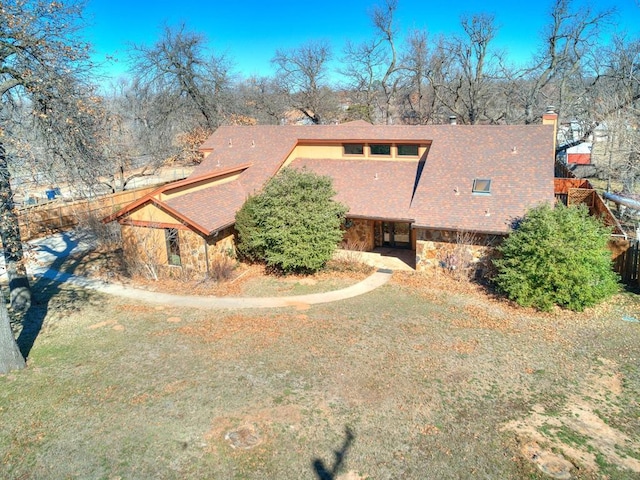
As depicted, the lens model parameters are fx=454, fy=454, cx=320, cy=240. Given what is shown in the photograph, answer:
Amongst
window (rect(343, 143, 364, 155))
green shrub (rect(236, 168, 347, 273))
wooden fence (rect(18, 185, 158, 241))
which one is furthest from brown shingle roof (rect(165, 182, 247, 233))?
wooden fence (rect(18, 185, 158, 241))

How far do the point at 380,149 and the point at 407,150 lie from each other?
1.38m

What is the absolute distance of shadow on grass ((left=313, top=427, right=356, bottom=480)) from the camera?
26.1 feet

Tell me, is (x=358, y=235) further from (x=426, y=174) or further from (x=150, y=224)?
(x=150, y=224)

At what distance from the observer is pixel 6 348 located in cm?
1135

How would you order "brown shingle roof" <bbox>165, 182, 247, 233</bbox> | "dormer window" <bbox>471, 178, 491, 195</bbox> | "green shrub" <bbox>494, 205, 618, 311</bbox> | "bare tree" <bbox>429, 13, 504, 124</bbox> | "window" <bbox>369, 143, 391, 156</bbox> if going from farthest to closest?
"bare tree" <bbox>429, 13, 504, 124</bbox>, "window" <bbox>369, 143, 391, 156</bbox>, "brown shingle roof" <bbox>165, 182, 247, 233</bbox>, "dormer window" <bbox>471, 178, 491, 195</bbox>, "green shrub" <bbox>494, 205, 618, 311</bbox>

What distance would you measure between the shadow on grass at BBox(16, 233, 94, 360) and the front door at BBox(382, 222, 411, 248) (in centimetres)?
1337

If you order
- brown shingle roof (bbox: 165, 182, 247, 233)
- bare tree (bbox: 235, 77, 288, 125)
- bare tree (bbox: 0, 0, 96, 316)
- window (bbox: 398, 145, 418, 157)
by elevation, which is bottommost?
brown shingle roof (bbox: 165, 182, 247, 233)

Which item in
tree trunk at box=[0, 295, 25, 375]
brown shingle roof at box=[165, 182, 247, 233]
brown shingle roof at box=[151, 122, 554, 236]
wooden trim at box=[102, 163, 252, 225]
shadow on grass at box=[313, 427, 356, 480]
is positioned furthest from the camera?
brown shingle roof at box=[165, 182, 247, 233]

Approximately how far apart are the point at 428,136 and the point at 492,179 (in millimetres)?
4567

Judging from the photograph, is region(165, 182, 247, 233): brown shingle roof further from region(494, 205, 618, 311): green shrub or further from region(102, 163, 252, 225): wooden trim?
region(494, 205, 618, 311): green shrub

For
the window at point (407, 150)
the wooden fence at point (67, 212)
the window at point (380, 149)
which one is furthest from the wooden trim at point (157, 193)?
the window at point (407, 150)

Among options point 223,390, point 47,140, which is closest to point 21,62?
point 47,140

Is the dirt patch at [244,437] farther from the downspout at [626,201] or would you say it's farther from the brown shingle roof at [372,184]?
the downspout at [626,201]

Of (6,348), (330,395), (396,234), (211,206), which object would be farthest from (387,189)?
(6,348)
